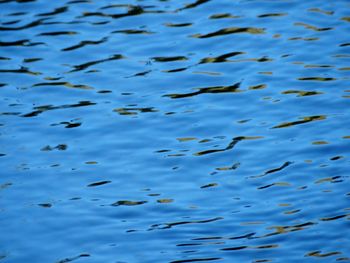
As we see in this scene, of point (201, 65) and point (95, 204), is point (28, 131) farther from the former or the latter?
point (201, 65)

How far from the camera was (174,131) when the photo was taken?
7.57 metres

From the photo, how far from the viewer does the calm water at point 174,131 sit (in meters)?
6.13

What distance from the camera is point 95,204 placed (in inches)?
260

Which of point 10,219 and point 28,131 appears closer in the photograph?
point 10,219

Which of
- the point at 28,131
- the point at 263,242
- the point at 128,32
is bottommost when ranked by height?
the point at 263,242

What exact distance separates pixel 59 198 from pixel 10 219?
18.1 inches

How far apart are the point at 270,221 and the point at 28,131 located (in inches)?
107

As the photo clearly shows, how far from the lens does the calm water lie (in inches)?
241

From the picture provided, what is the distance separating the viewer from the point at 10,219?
6.47m

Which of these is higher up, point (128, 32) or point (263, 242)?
point (128, 32)

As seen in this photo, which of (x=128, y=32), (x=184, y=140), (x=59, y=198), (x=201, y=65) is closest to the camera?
(x=59, y=198)

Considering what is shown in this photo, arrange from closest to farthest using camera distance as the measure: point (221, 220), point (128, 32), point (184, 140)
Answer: point (221, 220)
point (184, 140)
point (128, 32)

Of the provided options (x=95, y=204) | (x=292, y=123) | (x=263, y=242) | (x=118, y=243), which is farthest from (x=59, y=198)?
(x=292, y=123)

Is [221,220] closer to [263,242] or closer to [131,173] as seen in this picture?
[263,242]
